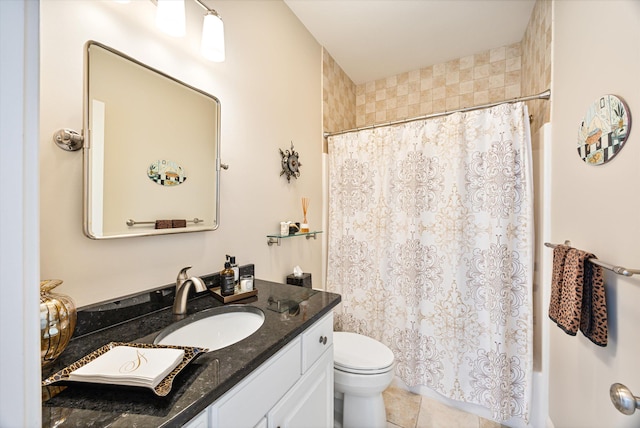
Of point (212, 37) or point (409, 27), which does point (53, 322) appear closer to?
point (212, 37)

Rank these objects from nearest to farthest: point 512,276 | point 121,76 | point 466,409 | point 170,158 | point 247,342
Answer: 1. point 247,342
2. point 121,76
3. point 170,158
4. point 512,276
5. point 466,409

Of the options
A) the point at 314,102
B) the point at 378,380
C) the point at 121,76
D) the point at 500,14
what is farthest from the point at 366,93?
the point at 378,380

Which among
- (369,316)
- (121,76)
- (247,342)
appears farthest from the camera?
(369,316)

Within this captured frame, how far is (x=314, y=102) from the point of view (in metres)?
2.12

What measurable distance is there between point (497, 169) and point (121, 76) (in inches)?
76.0

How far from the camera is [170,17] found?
0.99 meters

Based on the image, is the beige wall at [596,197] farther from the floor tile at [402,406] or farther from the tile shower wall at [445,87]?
the tile shower wall at [445,87]

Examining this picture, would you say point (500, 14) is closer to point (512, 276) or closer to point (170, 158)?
point (512, 276)

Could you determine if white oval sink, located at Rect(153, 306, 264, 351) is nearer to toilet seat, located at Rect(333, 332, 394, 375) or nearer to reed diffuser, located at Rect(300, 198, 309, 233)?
toilet seat, located at Rect(333, 332, 394, 375)

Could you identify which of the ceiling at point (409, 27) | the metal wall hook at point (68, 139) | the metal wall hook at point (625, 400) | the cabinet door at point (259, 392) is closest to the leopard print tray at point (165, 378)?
the cabinet door at point (259, 392)

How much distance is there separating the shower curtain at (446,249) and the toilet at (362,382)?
0.46 meters

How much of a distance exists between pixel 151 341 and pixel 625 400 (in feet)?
3.97

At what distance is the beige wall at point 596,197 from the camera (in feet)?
2.55

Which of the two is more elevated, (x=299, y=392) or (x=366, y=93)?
(x=366, y=93)
